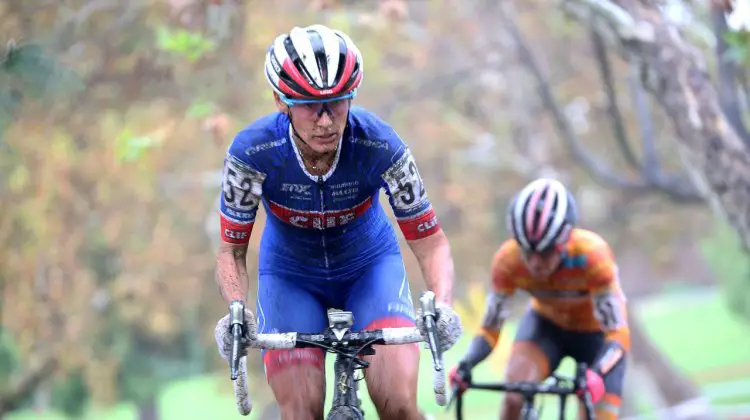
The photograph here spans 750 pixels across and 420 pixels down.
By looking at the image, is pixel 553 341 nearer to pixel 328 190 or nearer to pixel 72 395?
pixel 328 190

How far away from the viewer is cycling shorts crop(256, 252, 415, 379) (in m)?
4.68

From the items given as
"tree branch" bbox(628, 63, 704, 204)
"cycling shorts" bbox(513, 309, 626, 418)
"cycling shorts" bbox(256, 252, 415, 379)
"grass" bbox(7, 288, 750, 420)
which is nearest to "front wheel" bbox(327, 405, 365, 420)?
"cycling shorts" bbox(256, 252, 415, 379)

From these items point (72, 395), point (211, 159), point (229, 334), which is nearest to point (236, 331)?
point (229, 334)

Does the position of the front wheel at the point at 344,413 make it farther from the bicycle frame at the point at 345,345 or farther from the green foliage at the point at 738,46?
the green foliage at the point at 738,46

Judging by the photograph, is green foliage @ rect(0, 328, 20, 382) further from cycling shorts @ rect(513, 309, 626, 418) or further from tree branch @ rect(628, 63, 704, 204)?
cycling shorts @ rect(513, 309, 626, 418)

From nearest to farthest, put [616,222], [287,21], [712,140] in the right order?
[712,140]
[287,21]
[616,222]

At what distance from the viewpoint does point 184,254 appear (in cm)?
2170

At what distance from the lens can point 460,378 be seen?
7039mm

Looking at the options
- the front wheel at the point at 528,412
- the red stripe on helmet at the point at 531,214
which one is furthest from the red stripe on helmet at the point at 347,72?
the front wheel at the point at 528,412

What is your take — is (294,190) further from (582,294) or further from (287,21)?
(287,21)

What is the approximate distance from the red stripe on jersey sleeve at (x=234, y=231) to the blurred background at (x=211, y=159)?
23.2 ft

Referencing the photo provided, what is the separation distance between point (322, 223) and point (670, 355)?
30.3 m

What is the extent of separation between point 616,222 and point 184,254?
976cm

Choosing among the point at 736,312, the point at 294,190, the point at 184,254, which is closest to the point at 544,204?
the point at 294,190
